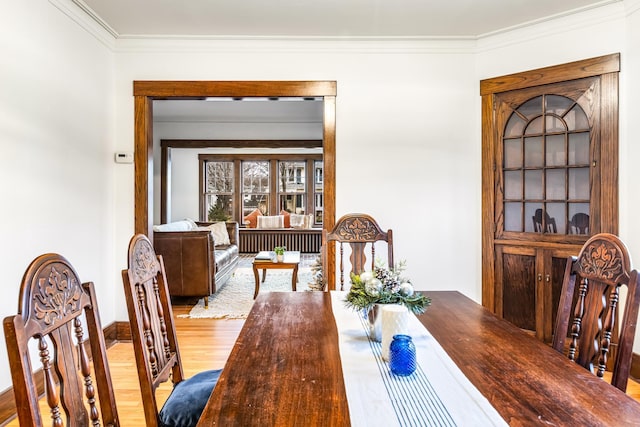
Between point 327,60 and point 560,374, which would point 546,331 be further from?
point 327,60

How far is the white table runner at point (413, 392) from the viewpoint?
0.88 m

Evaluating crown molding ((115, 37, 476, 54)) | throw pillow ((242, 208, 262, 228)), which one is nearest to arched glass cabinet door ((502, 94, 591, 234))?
crown molding ((115, 37, 476, 54))

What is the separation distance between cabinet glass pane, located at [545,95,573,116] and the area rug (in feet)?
11.1

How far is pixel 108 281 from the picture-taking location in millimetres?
3281

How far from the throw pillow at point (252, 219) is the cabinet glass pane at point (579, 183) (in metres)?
6.97

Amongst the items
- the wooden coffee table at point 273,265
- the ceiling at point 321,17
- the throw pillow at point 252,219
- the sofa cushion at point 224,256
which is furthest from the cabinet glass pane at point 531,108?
the throw pillow at point 252,219

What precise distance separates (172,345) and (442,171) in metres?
2.63

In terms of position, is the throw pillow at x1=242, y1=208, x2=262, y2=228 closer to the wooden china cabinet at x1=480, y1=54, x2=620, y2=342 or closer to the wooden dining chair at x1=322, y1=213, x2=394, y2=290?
the wooden china cabinet at x1=480, y1=54, x2=620, y2=342

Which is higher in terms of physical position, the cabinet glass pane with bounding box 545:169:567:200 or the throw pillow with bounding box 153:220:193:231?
the cabinet glass pane with bounding box 545:169:567:200

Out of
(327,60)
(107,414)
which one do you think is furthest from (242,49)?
(107,414)

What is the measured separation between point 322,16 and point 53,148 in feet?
6.99

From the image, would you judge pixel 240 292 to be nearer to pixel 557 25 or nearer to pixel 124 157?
pixel 124 157

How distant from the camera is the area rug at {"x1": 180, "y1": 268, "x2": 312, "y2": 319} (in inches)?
160

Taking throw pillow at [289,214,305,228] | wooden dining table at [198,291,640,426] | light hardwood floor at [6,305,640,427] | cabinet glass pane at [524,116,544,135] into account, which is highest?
cabinet glass pane at [524,116,544,135]
